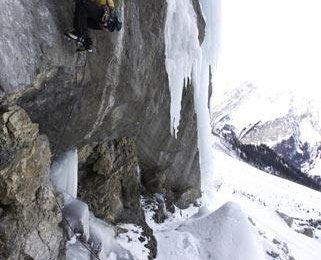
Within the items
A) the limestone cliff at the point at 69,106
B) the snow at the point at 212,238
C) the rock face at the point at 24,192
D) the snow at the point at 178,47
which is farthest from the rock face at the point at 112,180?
the rock face at the point at 24,192

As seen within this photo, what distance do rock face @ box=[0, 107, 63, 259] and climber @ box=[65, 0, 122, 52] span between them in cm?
127

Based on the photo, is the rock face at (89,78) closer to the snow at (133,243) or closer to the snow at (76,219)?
the snow at (76,219)

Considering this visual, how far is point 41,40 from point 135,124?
479cm

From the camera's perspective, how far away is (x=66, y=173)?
9422 mm

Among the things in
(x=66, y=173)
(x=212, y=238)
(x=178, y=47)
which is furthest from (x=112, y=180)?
(x=178, y=47)

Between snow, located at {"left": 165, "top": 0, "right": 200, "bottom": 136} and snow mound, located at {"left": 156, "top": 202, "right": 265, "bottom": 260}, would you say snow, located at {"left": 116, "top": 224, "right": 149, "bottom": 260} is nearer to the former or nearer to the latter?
snow mound, located at {"left": 156, "top": 202, "right": 265, "bottom": 260}

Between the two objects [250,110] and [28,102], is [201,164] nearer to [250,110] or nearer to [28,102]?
[28,102]

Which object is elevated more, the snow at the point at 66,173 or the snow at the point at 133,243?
the snow at the point at 66,173

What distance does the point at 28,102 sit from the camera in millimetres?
7168

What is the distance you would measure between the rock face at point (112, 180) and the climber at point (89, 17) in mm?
3461

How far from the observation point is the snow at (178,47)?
1209cm

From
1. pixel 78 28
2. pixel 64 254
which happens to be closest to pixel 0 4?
pixel 78 28

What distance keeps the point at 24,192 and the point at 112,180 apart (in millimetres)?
4706

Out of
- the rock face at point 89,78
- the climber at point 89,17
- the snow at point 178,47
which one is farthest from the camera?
the snow at point 178,47
